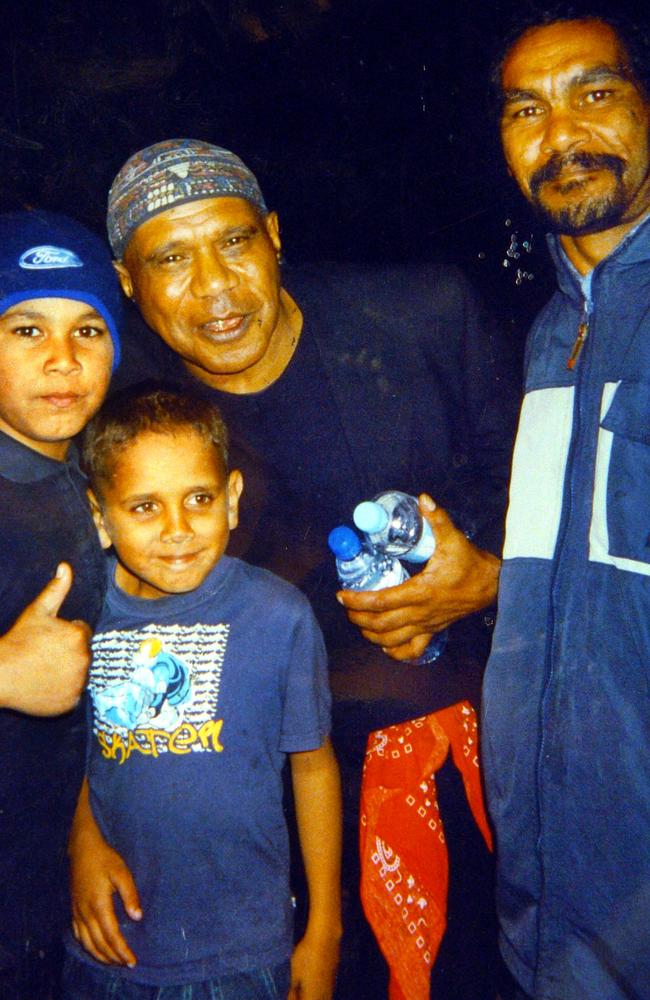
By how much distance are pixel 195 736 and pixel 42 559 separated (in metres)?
0.55

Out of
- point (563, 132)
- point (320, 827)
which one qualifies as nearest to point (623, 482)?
point (563, 132)

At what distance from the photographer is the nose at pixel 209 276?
185 centimetres

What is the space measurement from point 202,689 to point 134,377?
3.04 ft

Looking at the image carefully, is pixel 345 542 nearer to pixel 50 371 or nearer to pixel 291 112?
pixel 50 371

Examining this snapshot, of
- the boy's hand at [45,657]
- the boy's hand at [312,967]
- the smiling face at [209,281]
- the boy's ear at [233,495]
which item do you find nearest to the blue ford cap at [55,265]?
the smiling face at [209,281]

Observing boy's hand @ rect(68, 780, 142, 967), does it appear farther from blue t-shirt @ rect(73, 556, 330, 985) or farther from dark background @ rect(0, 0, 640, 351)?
dark background @ rect(0, 0, 640, 351)

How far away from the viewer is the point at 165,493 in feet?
5.46

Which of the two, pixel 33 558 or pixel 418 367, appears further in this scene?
pixel 418 367

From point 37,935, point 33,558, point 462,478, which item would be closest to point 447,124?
point 462,478

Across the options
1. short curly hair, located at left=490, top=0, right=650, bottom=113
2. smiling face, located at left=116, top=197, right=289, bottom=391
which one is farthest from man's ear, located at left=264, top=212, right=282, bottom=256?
short curly hair, located at left=490, top=0, right=650, bottom=113

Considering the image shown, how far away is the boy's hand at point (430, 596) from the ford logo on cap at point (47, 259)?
1103 millimetres

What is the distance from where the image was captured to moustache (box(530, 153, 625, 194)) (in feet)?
5.28

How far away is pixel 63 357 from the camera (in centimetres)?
162

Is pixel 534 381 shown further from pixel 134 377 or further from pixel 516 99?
pixel 134 377
